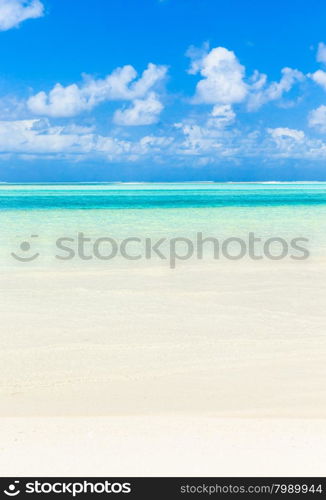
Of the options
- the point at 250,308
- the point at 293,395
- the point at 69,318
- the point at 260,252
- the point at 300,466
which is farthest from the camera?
the point at 260,252

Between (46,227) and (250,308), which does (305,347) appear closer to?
(250,308)

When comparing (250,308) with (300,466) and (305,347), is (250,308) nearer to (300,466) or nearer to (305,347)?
(305,347)

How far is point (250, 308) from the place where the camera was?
5734 millimetres

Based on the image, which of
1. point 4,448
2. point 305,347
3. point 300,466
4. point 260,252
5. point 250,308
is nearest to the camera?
point 300,466

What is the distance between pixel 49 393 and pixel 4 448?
2.73ft

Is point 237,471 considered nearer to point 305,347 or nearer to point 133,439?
point 133,439

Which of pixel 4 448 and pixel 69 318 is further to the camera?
pixel 69 318

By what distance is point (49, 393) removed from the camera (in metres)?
3.59
